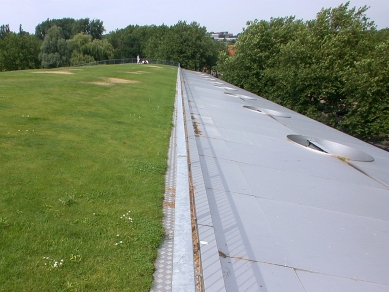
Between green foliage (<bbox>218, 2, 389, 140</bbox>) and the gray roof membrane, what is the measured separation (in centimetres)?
1896

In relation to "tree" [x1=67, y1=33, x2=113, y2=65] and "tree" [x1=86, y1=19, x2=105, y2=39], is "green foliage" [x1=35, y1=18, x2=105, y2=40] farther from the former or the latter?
"tree" [x1=67, y1=33, x2=113, y2=65]

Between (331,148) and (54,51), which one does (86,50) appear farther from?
(331,148)

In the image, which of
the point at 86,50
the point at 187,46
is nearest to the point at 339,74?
the point at 187,46

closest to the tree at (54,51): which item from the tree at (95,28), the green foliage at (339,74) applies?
the green foliage at (339,74)

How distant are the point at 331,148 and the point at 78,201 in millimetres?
8620

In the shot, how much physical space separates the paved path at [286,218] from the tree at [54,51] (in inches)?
2059

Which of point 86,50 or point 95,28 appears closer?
point 86,50

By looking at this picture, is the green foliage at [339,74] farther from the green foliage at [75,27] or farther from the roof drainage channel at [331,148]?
the green foliage at [75,27]

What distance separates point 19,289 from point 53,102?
957 cm

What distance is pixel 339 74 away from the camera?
26078 mm

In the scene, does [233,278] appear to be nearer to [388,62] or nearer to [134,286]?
[134,286]

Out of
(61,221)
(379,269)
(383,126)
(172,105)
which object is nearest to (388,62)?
(383,126)

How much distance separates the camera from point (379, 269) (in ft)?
11.2

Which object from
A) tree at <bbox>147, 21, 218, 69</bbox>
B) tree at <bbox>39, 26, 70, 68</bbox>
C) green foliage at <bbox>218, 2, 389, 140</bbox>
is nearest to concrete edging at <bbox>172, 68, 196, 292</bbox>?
green foliage at <bbox>218, 2, 389, 140</bbox>
